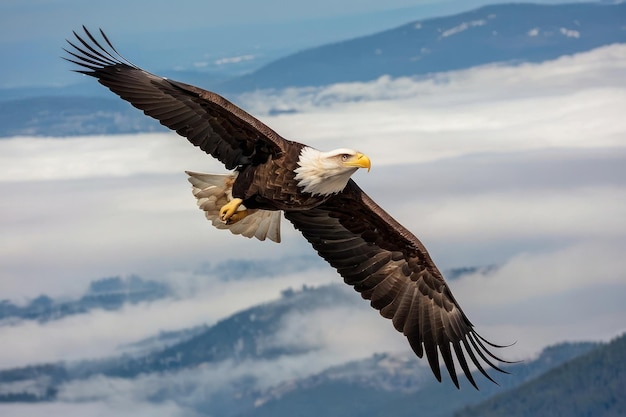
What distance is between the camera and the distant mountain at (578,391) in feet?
522

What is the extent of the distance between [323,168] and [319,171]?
0.05 meters

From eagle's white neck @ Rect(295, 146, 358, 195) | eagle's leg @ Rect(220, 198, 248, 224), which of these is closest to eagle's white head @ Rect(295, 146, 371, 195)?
eagle's white neck @ Rect(295, 146, 358, 195)

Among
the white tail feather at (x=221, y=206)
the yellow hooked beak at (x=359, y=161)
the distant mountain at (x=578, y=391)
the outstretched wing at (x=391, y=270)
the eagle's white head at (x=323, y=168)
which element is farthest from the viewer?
the distant mountain at (x=578, y=391)

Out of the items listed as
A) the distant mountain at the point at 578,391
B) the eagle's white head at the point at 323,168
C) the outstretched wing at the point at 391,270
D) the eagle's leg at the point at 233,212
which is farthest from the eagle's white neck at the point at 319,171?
the distant mountain at the point at 578,391

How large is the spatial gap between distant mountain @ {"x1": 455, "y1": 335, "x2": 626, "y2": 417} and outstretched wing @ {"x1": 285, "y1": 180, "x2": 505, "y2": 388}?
465ft

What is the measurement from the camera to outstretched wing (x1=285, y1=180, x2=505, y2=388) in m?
14.5

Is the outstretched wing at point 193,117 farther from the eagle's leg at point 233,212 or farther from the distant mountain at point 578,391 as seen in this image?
the distant mountain at point 578,391

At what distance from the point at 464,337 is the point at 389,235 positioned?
3.83 feet

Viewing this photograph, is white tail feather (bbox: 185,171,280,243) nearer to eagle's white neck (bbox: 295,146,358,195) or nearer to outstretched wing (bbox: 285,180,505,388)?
outstretched wing (bbox: 285,180,505,388)

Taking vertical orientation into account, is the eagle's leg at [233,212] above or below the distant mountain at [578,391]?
below

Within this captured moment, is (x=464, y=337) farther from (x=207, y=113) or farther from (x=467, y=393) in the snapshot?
(x=467, y=393)

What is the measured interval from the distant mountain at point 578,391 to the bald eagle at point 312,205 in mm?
141672

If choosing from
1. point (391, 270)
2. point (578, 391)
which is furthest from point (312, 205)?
point (578, 391)

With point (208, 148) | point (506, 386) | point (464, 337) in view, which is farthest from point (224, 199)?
point (506, 386)
